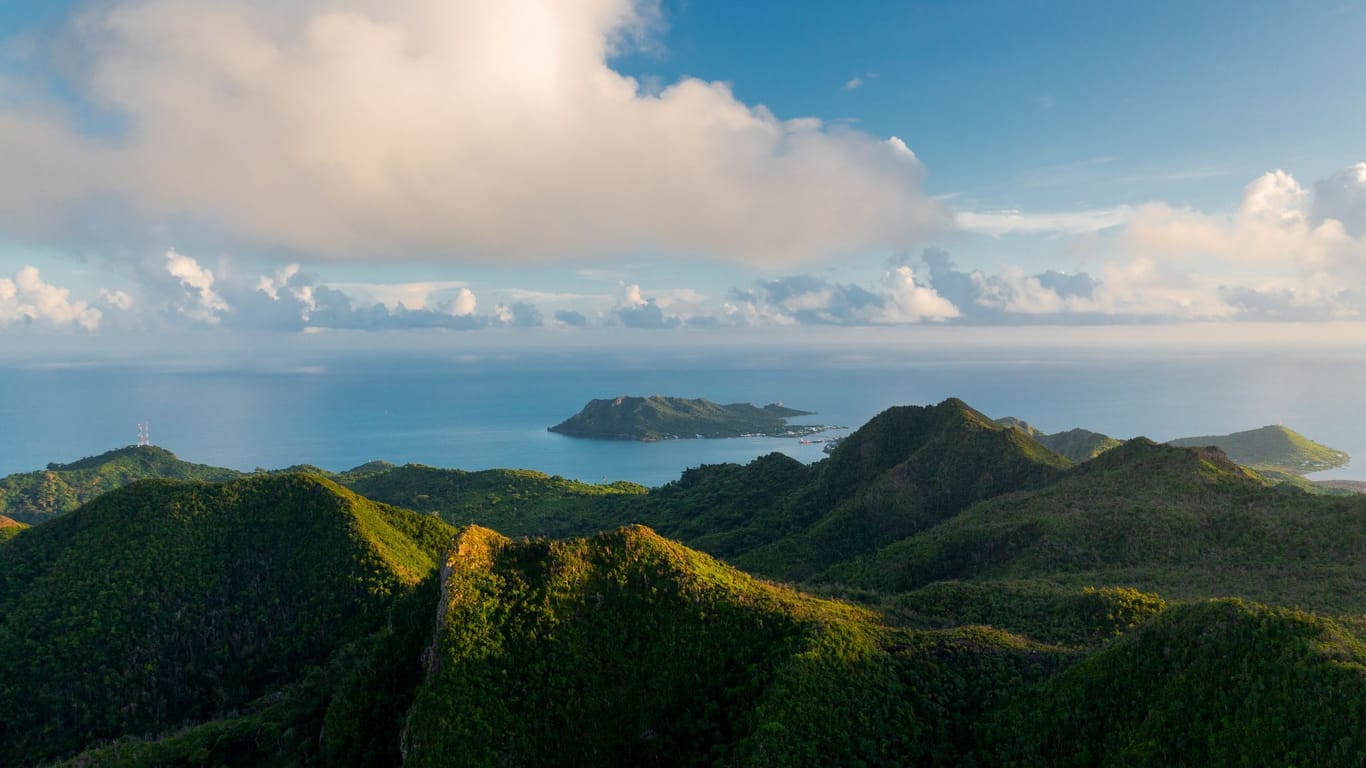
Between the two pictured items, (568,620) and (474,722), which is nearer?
(474,722)

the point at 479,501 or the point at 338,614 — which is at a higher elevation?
the point at 338,614

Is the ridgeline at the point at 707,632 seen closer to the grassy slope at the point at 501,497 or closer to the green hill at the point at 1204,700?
the green hill at the point at 1204,700

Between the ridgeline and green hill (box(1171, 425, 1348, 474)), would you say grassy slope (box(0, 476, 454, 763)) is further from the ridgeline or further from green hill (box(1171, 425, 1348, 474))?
green hill (box(1171, 425, 1348, 474))

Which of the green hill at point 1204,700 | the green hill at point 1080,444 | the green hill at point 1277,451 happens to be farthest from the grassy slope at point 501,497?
the green hill at point 1277,451

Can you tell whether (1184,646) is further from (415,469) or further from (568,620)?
(415,469)

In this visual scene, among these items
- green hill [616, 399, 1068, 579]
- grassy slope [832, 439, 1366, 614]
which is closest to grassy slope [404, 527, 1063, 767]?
grassy slope [832, 439, 1366, 614]

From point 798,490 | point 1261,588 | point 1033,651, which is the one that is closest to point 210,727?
point 1033,651
